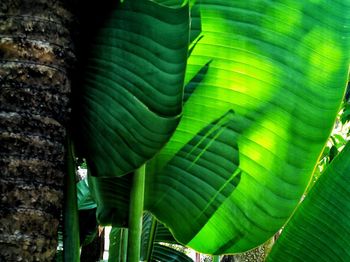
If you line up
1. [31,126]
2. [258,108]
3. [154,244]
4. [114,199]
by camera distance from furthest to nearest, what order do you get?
[154,244] < [114,199] < [258,108] < [31,126]

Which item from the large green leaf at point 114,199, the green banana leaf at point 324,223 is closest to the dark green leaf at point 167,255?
the large green leaf at point 114,199

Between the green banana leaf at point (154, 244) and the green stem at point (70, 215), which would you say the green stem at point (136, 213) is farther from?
the green banana leaf at point (154, 244)

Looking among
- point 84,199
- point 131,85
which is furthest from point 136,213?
point 84,199

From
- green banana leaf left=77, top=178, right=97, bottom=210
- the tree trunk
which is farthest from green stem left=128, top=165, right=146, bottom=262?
green banana leaf left=77, top=178, right=97, bottom=210

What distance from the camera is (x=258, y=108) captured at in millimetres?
804

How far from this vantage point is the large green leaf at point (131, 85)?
27.0 inches

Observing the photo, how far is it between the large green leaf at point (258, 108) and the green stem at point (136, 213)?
64mm

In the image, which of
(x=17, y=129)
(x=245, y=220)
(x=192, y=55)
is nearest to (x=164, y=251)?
(x=245, y=220)

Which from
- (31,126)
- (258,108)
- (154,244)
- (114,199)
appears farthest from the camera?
(154,244)

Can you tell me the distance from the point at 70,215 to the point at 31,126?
199 millimetres

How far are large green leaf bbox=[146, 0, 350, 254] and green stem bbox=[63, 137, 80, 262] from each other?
167 mm

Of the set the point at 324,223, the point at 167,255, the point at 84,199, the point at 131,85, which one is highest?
the point at 84,199

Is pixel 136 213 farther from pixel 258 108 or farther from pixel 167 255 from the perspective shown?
pixel 167 255

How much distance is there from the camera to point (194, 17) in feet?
2.60
